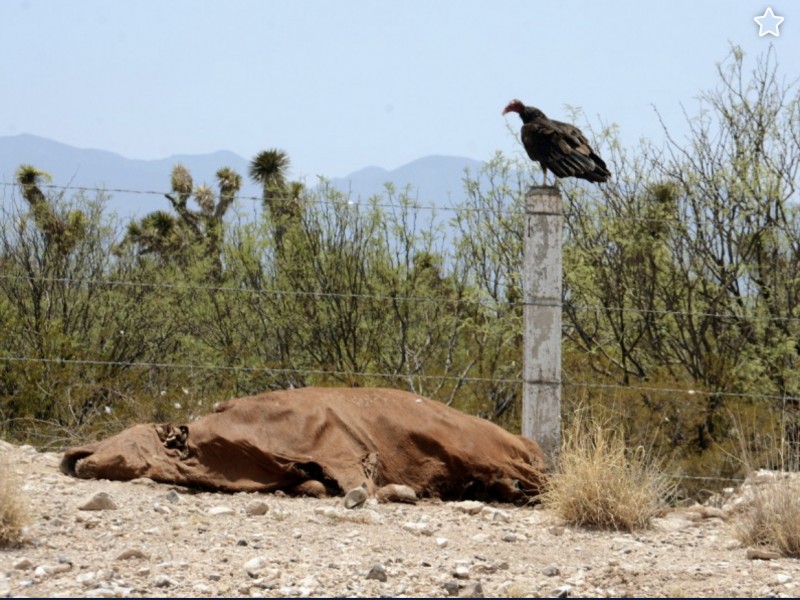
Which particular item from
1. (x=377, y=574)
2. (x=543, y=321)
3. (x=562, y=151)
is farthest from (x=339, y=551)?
(x=562, y=151)

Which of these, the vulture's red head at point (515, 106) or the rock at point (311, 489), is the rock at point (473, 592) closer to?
the rock at point (311, 489)

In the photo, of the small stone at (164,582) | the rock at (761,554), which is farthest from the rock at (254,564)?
the rock at (761,554)

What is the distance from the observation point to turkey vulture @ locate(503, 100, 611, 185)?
8617 mm

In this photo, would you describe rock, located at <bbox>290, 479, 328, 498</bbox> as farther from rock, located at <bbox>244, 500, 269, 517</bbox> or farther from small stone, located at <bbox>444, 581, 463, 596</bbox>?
small stone, located at <bbox>444, 581, 463, 596</bbox>

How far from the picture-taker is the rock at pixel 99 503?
662 centimetres

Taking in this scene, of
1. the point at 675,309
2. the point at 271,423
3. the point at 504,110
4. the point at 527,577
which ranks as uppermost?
the point at 504,110

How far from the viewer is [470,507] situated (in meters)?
7.27

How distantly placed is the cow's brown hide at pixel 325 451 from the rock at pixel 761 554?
163cm

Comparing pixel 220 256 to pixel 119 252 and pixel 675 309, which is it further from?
pixel 675 309

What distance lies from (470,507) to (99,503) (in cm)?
214

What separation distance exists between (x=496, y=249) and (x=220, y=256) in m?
3.70

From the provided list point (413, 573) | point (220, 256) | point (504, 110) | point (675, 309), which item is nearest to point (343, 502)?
point (413, 573)

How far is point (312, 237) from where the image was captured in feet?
44.1

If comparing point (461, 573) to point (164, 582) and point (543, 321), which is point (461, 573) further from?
point (543, 321)
